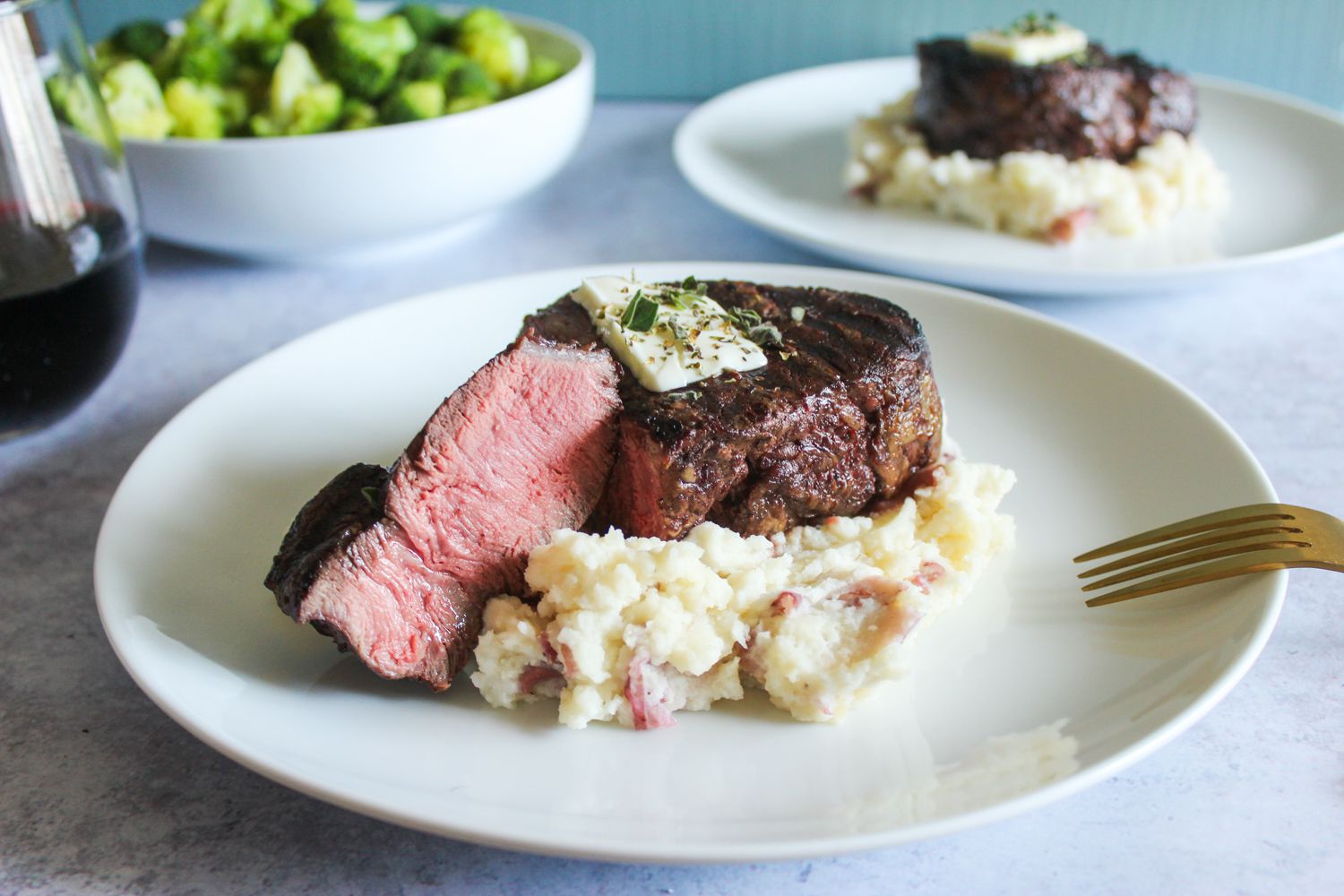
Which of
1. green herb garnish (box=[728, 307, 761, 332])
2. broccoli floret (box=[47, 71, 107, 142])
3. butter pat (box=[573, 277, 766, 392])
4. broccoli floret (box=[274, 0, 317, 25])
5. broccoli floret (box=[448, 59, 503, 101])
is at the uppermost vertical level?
broccoli floret (box=[47, 71, 107, 142])

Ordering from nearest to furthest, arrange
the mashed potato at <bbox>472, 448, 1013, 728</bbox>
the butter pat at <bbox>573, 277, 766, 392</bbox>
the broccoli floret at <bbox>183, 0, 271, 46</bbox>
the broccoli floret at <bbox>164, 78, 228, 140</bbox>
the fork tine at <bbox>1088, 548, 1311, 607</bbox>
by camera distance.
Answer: the mashed potato at <bbox>472, 448, 1013, 728</bbox>, the fork tine at <bbox>1088, 548, 1311, 607</bbox>, the butter pat at <bbox>573, 277, 766, 392</bbox>, the broccoli floret at <bbox>164, 78, 228, 140</bbox>, the broccoli floret at <bbox>183, 0, 271, 46</bbox>

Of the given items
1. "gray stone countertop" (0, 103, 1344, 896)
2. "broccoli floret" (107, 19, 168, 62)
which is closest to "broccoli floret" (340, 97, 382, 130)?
"broccoli floret" (107, 19, 168, 62)

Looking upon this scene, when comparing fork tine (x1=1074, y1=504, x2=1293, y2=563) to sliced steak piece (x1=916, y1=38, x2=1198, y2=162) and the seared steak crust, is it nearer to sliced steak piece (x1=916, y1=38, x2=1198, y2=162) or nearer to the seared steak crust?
the seared steak crust

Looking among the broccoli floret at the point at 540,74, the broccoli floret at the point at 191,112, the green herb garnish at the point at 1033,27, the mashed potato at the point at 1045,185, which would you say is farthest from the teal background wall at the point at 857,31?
the broccoli floret at the point at 191,112

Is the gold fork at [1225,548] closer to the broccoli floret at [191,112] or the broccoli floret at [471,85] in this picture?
the broccoli floret at [471,85]

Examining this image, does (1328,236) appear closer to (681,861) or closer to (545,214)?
(545,214)

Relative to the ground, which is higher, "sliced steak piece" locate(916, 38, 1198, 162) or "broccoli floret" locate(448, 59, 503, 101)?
"broccoli floret" locate(448, 59, 503, 101)

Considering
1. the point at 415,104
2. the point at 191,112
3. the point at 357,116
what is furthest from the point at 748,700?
the point at 191,112
